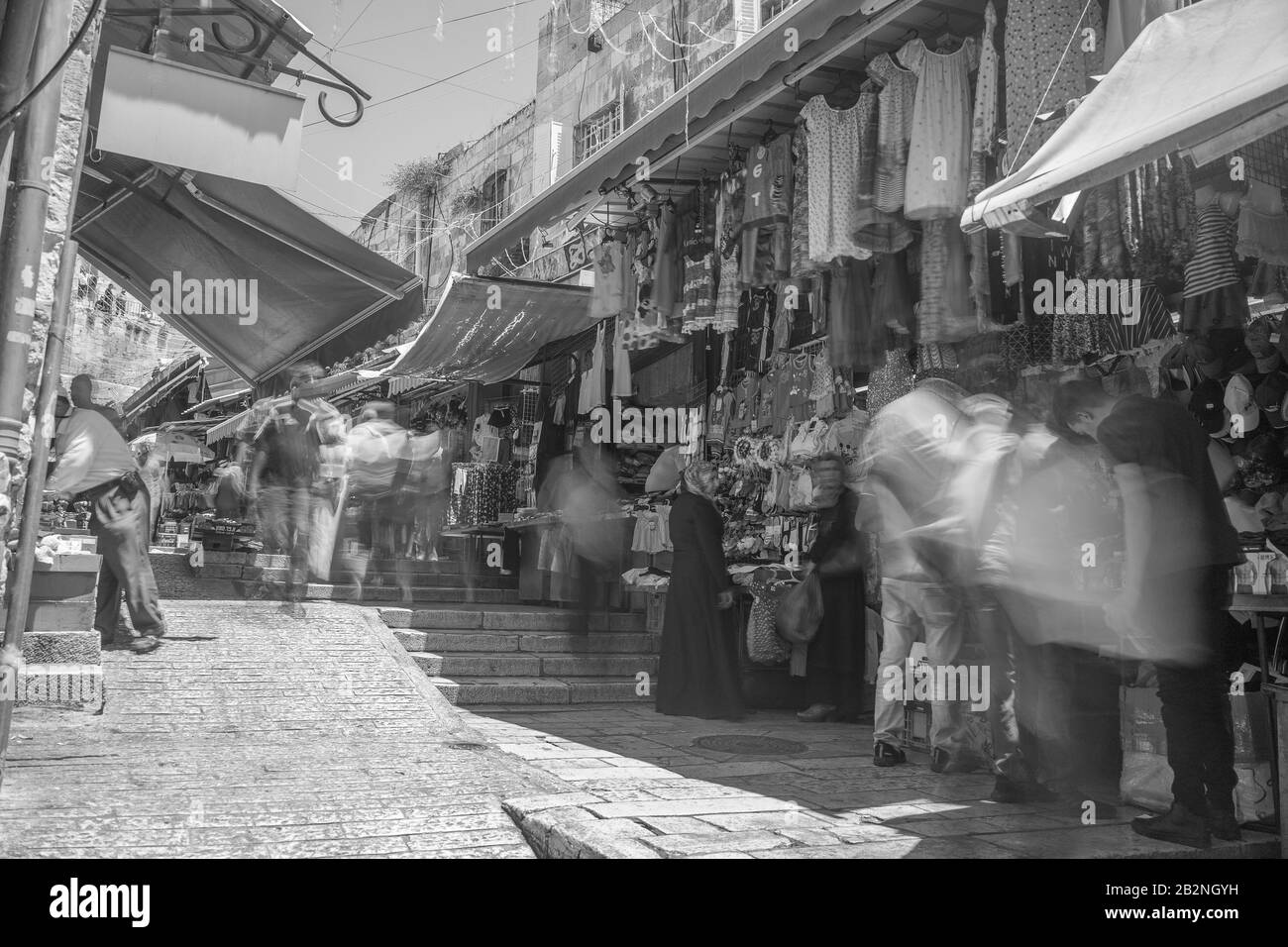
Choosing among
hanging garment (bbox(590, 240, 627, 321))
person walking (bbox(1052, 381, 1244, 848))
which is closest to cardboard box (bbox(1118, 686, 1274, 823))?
person walking (bbox(1052, 381, 1244, 848))

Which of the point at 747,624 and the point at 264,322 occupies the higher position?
the point at 264,322

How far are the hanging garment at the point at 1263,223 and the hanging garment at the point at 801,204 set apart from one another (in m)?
3.02

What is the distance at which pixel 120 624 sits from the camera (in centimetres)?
745

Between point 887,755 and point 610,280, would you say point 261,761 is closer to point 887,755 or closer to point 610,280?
point 887,755

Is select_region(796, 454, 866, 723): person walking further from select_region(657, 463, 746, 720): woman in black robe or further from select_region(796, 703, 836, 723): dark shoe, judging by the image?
select_region(657, 463, 746, 720): woman in black robe

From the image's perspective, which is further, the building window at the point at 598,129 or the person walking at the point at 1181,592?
the building window at the point at 598,129

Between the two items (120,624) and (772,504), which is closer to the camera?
(120,624)

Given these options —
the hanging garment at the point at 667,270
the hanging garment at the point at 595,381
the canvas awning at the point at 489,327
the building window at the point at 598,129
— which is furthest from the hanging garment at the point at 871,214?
the building window at the point at 598,129

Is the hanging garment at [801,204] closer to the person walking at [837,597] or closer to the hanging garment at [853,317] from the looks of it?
the hanging garment at [853,317]

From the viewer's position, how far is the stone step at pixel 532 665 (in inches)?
327
